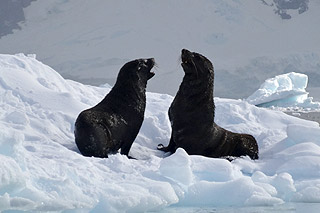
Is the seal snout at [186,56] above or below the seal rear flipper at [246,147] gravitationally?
above

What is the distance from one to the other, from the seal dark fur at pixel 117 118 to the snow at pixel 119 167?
230 mm

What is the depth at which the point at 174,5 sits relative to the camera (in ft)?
139

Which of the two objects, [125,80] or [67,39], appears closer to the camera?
[125,80]

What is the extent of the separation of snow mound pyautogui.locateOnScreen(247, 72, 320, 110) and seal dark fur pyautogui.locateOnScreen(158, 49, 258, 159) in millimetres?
12566

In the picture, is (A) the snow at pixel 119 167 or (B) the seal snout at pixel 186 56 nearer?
(A) the snow at pixel 119 167

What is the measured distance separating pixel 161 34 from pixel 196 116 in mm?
33053

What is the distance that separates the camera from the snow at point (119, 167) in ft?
14.0

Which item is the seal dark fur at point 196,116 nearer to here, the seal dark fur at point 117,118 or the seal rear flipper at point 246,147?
the seal rear flipper at point 246,147

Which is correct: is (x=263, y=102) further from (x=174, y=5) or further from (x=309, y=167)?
(x=174, y=5)

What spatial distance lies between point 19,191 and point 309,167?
113 inches

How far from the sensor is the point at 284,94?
63.2 ft

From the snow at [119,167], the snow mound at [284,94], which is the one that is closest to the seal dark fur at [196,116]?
the snow at [119,167]

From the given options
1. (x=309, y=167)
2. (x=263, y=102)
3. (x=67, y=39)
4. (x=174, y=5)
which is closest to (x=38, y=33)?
(x=67, y=39)

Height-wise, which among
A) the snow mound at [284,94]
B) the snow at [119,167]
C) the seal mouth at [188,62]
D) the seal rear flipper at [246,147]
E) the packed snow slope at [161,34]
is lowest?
the packed snow slope at [161,34]
